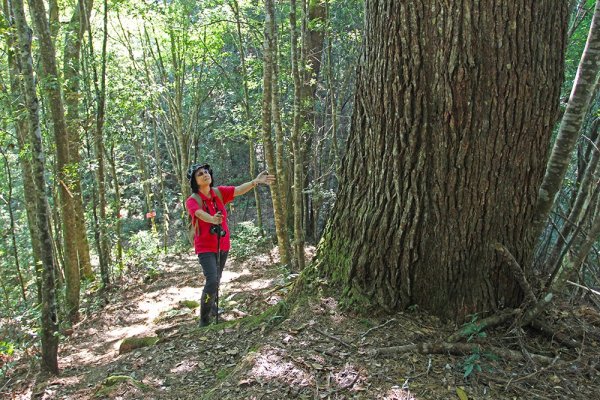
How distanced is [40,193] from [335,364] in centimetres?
385

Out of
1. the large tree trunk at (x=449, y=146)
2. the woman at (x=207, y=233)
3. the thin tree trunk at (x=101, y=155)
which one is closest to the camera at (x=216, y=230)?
the woman at (x=207, y=233)

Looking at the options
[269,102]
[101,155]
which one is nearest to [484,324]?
[269,102]

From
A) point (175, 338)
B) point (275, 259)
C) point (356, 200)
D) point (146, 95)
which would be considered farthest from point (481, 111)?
point (146, 95)

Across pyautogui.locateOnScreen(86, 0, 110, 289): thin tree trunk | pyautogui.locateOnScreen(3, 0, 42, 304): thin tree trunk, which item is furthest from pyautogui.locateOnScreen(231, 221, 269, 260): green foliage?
pyautogui.locateOnScreen(3, 0, 42, 304): thin tree trunk

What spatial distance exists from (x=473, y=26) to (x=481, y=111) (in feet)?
1.96

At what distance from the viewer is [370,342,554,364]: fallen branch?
3201 millimetres

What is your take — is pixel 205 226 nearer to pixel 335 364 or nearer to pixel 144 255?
pixel 335 364

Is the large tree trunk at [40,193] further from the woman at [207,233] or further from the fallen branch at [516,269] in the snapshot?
the fallen branch at [516,269]

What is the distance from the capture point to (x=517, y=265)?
334 cm

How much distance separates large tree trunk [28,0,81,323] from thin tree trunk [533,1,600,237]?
727 centimetres

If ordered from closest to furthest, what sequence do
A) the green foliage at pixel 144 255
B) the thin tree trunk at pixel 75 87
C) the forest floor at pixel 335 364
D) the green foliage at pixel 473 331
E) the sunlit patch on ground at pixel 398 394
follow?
the sunlit patch on ground at pixel 398 394 < the forest floor at pixel 335 364 < the green foliage at pixel 473 331 < the thin tree trunk at pixel 75 87 < the green foliage at pixel 144 255

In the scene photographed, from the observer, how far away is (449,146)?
10.6 ft

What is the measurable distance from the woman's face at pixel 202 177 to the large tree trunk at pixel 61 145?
3535 millimetres

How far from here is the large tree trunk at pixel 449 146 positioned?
10.2 feet
